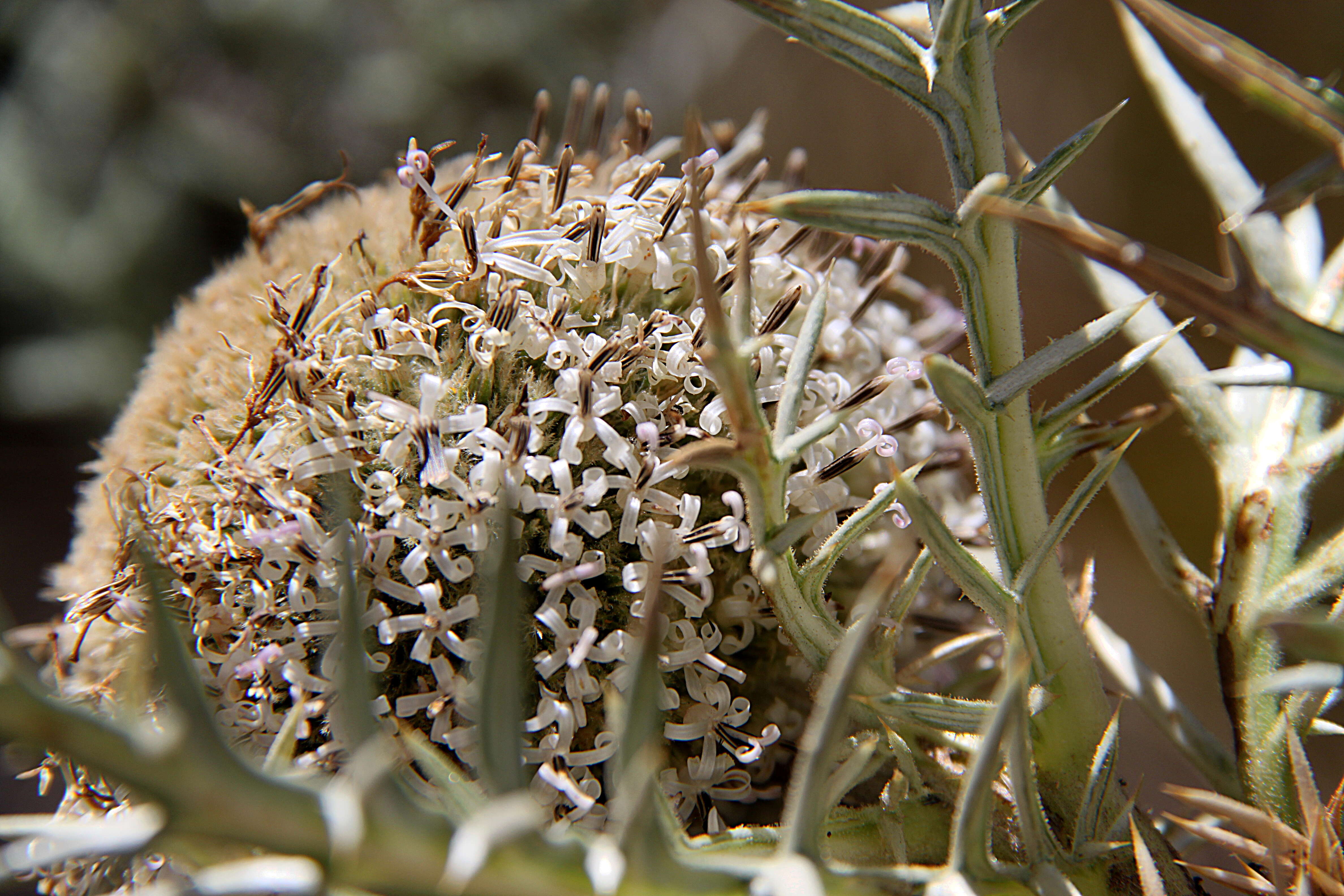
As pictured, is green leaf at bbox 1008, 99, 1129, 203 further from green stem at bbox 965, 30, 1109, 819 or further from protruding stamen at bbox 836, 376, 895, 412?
protruding stamen at bbox 836, 376, 895, 412

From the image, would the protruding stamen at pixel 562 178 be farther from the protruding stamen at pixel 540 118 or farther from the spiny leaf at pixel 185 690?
the spiny leaf at pixel 185 690

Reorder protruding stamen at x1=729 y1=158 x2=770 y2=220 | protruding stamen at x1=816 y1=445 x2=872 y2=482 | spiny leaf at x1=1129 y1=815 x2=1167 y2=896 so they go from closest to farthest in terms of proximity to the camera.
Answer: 1. spiny leaf at x1=1129 y1=815 x2=1167 y2=896
2. protruding stamen at x1=816 y1=445 x2=872 y2=482
3. protruding stamen at x1=729 y1=158 x2=770 y2=220

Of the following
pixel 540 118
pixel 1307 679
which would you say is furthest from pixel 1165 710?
pixel 540 118

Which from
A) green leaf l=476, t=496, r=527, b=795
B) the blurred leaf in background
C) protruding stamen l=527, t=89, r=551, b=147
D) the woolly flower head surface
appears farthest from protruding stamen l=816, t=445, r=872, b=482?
the blurred leaf in background

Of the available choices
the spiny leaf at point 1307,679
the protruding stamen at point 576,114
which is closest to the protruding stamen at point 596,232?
the protruding stamen at point 576,114

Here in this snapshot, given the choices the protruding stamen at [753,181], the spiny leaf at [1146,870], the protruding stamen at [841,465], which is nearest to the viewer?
the spiny leaf at [1146,870]

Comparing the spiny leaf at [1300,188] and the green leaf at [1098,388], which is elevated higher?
the spiny leaf at [1300,188]

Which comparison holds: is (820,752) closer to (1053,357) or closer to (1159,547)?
(1053,357)
